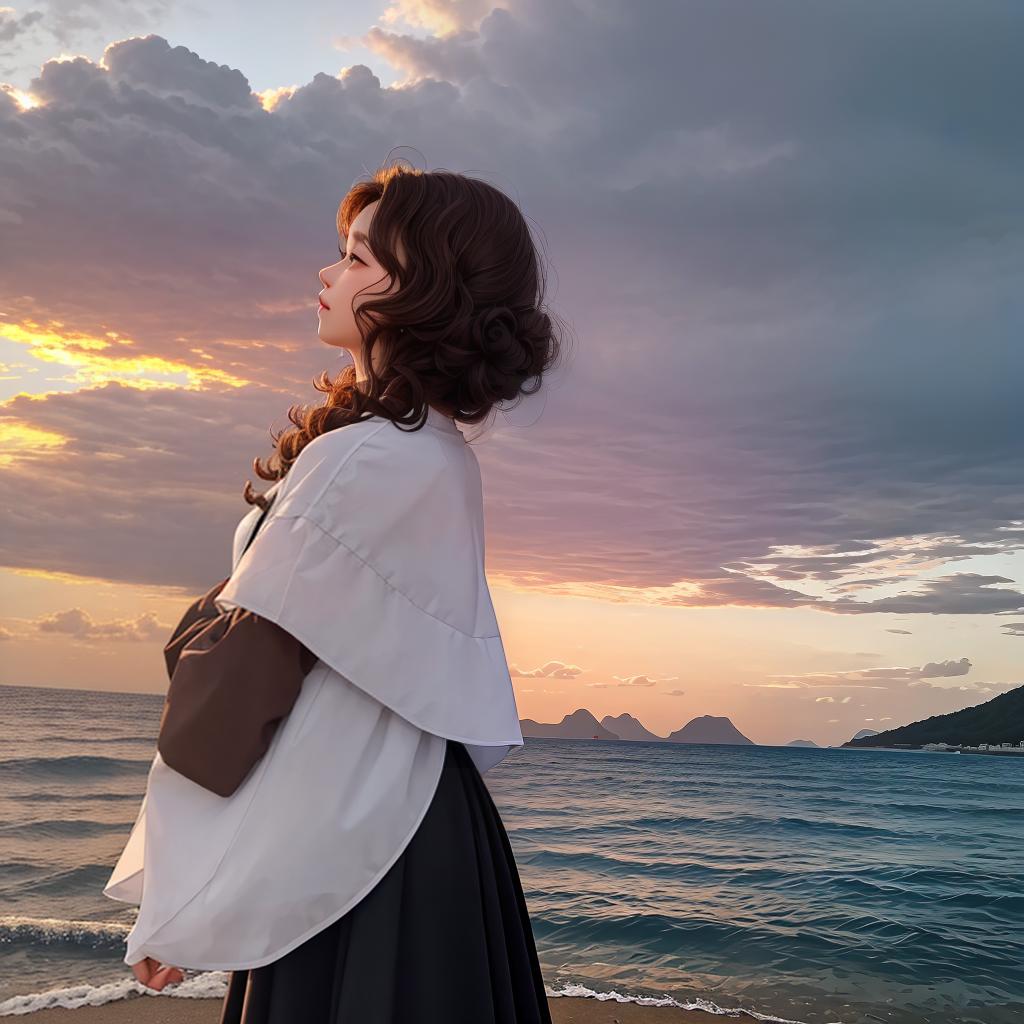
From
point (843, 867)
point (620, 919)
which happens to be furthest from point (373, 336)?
point (843, 867)

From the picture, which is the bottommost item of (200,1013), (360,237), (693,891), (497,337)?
(693,891)

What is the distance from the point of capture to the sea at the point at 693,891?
4723 millimetres

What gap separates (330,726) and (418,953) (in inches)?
13.6

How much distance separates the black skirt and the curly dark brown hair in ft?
1.84

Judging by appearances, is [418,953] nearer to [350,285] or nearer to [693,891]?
[350,285]

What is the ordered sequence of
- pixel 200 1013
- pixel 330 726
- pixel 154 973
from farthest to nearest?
pixel 200 1013 → pixel 154 973 → pixel 330 726

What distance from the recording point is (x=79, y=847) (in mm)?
8945

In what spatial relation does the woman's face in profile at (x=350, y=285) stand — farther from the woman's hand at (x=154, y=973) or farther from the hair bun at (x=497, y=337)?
the woman's hand at (x=154, y=973)

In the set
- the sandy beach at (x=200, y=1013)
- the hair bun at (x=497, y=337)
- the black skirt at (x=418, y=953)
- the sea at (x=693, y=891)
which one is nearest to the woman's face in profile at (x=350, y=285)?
the hair bun at (x=497, y=337)

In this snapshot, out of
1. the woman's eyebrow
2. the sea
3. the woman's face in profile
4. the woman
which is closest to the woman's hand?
the woman

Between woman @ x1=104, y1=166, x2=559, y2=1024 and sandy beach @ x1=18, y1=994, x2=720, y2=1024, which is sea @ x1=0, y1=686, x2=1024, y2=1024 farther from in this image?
woman @ x1=104, y1=166, x2=559, y2=1024

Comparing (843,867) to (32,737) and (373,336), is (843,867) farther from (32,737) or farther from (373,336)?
(32,737)

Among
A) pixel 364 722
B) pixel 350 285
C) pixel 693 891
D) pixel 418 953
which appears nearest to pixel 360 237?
pixel 350 285

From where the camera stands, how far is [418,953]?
1.28 meters
